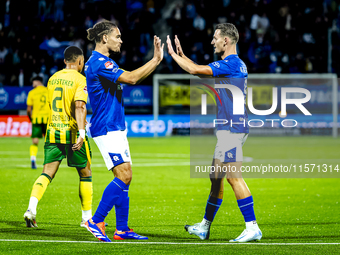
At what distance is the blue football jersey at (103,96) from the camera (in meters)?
5.16

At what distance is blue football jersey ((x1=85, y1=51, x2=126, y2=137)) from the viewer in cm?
516

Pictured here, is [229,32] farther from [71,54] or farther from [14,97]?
[14,97]

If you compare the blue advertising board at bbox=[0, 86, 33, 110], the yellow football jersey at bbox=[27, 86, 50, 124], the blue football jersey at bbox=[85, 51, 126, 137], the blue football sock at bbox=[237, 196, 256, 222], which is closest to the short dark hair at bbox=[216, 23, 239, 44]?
the blue football jersey at bbox=[85, 51, 126, 137]

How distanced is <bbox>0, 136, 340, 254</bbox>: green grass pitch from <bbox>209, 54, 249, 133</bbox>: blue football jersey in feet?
3.82

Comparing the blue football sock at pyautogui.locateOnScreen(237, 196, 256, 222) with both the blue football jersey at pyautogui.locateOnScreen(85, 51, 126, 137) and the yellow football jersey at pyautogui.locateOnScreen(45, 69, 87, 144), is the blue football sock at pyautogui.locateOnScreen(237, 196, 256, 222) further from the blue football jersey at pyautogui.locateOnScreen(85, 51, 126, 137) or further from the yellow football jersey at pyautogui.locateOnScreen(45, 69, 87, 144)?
the yellow football jersey at pyautogui.locateOnScreen(45, 69, 87, 144)

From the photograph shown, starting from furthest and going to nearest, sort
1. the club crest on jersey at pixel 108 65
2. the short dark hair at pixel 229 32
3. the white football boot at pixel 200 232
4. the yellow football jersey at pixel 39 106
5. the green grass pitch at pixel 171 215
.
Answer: the yellow football jersey at pixel 39 106 → the white football boot at pixel 200 232 → the short dark hair at pixel 229 32 → the club crest on jersey at pixel 108 65 → the green grass pitch at pixel 171 215

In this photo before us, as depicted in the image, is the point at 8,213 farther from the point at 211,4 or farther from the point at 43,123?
the point at 211,4

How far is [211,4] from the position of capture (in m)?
30.1

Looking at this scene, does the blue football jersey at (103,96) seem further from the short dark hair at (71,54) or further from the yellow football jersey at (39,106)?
the yellow football jersey at (39,106)

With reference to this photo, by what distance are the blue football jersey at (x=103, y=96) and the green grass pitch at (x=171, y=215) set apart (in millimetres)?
1153

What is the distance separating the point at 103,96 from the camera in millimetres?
5227

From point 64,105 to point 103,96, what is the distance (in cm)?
105

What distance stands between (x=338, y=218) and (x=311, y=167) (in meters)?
6.89

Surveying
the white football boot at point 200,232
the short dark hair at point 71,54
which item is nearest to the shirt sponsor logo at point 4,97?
the short dark hair at point 71,54
